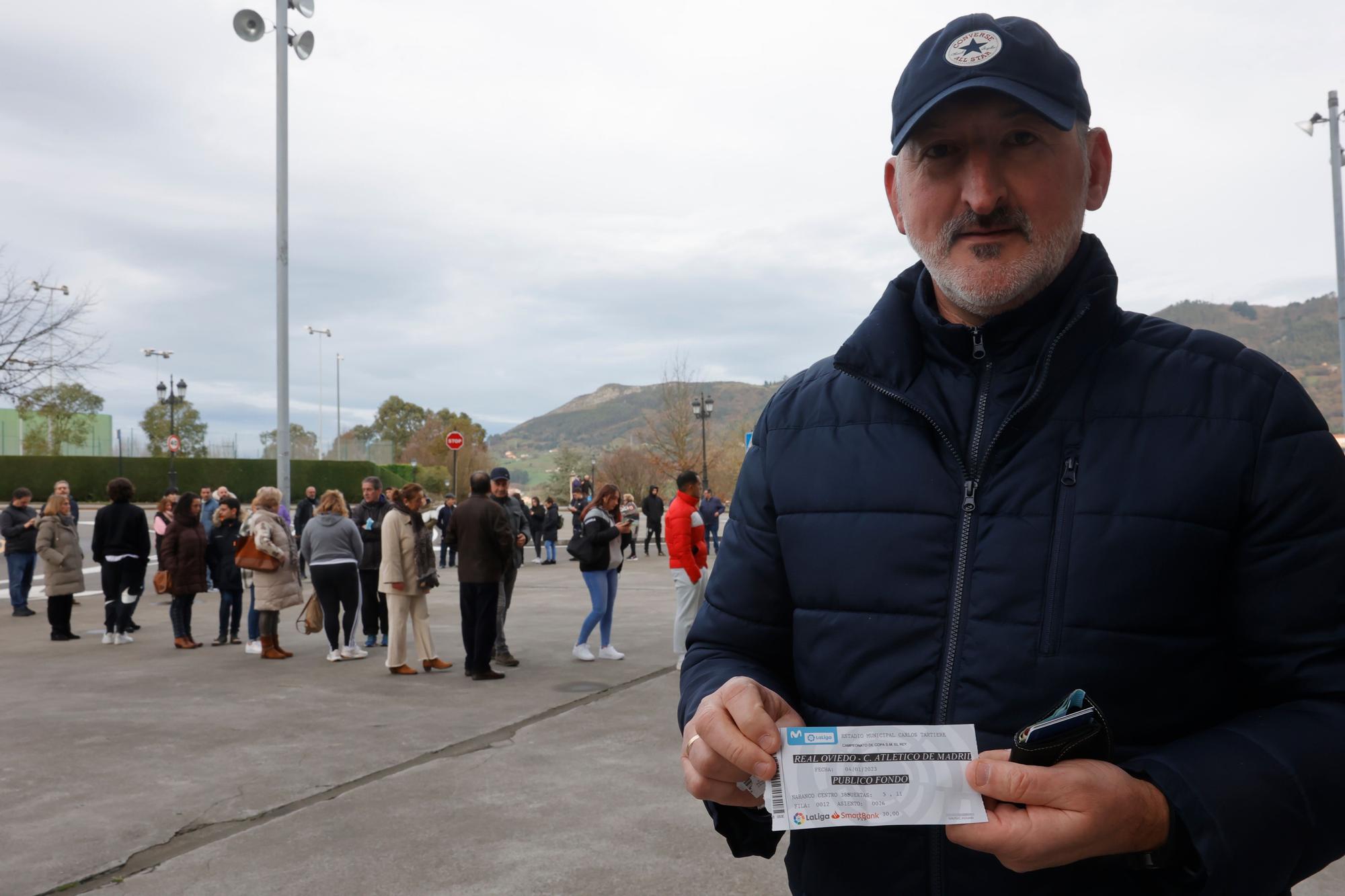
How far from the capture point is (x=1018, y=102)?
4.74ft

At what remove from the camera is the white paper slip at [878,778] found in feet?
3.82

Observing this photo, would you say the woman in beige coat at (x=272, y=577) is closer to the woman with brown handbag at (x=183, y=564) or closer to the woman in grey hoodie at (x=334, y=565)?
the woman in grey hoodie at (x=334, y=565)

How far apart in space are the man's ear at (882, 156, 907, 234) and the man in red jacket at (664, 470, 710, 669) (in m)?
8.34

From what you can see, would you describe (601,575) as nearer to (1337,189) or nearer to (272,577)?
(272,577)

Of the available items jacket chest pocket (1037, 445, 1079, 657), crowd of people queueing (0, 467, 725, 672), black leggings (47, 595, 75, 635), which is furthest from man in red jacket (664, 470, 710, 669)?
jacket chest pocket (1037, 445, 1079, 657)

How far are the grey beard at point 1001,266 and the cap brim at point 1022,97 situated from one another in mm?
139

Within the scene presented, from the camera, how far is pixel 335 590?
10703mm

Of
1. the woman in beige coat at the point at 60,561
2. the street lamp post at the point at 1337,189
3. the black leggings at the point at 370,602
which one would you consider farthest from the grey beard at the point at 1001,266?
the street lamp post at the point at 1337,189

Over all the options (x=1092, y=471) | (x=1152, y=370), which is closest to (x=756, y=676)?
(x=1092, y=471)

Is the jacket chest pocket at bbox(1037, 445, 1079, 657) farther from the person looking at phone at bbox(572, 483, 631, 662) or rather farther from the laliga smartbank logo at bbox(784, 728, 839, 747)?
the person looking at phone at bbox(572, 483, 631, 662)

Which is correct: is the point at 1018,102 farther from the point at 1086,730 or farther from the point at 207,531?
the point at 207,531

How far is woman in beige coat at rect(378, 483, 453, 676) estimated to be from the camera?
1013 cm

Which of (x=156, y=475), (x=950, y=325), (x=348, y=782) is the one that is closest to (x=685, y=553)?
(x=348, y=782)

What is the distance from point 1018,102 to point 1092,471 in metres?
0.56
